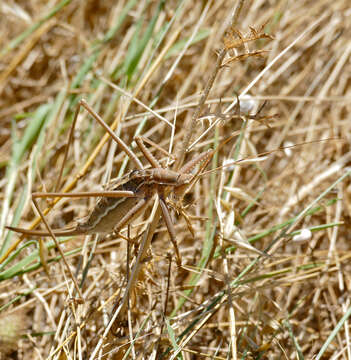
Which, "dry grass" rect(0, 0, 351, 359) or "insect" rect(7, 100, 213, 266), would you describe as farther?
"dry grass" rect(0, 0, 351, 359)

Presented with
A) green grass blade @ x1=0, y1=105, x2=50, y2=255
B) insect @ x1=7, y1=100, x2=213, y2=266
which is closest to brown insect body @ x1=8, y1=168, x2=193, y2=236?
insect @ x1=7, y1=100, x2=213, y2=266

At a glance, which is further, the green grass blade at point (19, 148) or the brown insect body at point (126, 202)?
the green grass blade at point (19, 148)

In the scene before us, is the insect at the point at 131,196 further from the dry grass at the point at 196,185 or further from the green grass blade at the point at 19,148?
the green grass blade at the point at 19,148

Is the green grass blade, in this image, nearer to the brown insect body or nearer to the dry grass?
the dry grass

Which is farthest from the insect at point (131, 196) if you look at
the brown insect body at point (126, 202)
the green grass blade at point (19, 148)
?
the green grass blade at point (19, 148)

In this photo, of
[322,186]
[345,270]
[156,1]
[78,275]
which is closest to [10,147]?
[78,275]

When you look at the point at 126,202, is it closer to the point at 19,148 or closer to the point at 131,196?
the point at 131,196
